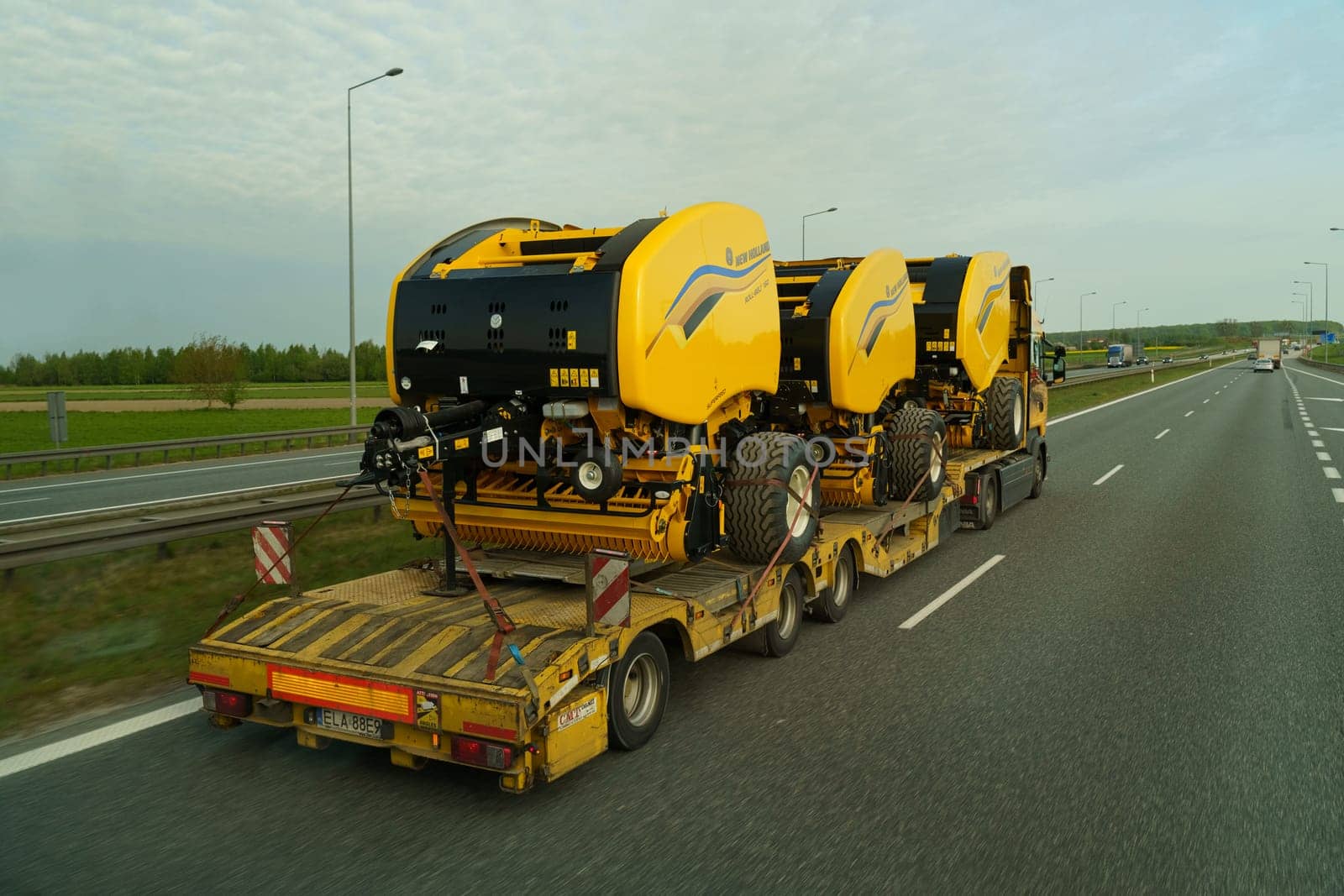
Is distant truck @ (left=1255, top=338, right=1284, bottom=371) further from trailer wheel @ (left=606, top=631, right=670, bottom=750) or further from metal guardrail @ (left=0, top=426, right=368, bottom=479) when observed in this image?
trailer wheel @ (left=606, top=631, right=670, bottom=750)

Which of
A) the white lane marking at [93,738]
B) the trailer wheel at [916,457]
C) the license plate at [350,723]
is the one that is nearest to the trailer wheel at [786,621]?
the trailer wheel at [916,457]

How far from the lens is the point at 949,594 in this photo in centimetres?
860

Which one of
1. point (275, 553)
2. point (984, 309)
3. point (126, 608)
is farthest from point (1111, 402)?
point (275, 553)

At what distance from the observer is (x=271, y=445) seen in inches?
1044

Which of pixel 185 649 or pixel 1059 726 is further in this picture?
pixel 185 649

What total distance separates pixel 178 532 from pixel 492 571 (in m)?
4.00

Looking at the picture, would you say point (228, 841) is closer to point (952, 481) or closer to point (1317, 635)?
point (1317, 635)

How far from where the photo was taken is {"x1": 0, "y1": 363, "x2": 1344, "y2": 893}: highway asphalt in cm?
384

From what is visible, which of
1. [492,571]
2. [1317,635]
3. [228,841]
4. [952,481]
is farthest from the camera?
[952,481]

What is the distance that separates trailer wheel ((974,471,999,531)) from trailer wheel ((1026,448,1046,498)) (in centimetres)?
193

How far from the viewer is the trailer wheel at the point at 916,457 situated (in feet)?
30.6

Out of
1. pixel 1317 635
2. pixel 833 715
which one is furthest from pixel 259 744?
pixel 1317 635

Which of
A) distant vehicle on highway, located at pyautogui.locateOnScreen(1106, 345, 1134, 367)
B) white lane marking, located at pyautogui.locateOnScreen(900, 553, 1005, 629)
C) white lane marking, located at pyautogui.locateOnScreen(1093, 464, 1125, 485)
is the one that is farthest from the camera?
distant vehicle on highway, located at pyautogui.locateOnScreen(1106, 345, 1134, 367)

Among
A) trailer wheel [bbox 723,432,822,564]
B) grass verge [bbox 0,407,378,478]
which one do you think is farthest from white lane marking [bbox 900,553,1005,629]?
grass verge [bbox 0,407,378,478]
